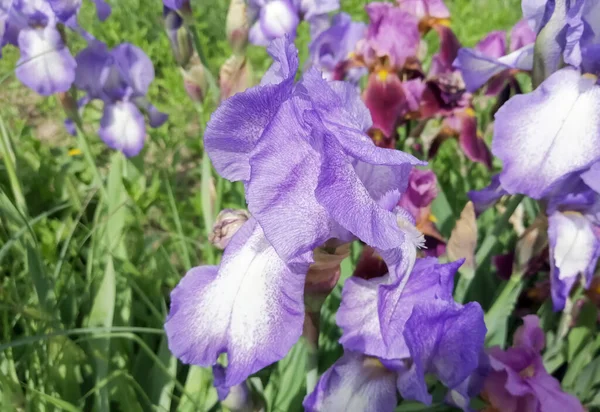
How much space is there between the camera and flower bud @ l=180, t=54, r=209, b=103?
1.20 meters

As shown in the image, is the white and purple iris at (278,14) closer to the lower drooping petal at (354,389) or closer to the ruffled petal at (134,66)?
the ruffled petal at (134,66)

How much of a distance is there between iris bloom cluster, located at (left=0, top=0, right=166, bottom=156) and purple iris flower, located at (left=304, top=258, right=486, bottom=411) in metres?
0.85

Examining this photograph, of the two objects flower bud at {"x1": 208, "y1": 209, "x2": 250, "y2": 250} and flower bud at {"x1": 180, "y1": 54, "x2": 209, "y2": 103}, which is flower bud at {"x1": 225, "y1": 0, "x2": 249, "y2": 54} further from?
flower bud at {"x1": 208, "y1": 209, "x2": 250, "y2": 250}

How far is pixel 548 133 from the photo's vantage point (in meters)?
0.79

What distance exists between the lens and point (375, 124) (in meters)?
1.29

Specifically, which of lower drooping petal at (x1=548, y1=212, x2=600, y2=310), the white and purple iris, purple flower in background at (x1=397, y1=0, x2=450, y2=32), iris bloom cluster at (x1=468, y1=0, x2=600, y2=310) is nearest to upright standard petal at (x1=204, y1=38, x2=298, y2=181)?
iris bloom cluster at (x1=468, y1=0, x2=600, y2=310)

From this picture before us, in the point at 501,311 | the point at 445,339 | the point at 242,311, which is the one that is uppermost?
the point at 242,311

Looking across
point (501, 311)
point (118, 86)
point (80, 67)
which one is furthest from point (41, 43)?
point (501, 311)

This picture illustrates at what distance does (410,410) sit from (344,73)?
935 millimetres

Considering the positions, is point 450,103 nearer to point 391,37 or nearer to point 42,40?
point 391,37

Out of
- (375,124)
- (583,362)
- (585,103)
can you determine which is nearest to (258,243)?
(585,103)

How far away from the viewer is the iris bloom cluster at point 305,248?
0.48 metres

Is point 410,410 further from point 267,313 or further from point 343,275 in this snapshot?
point 267,313

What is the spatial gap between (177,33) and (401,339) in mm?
875
